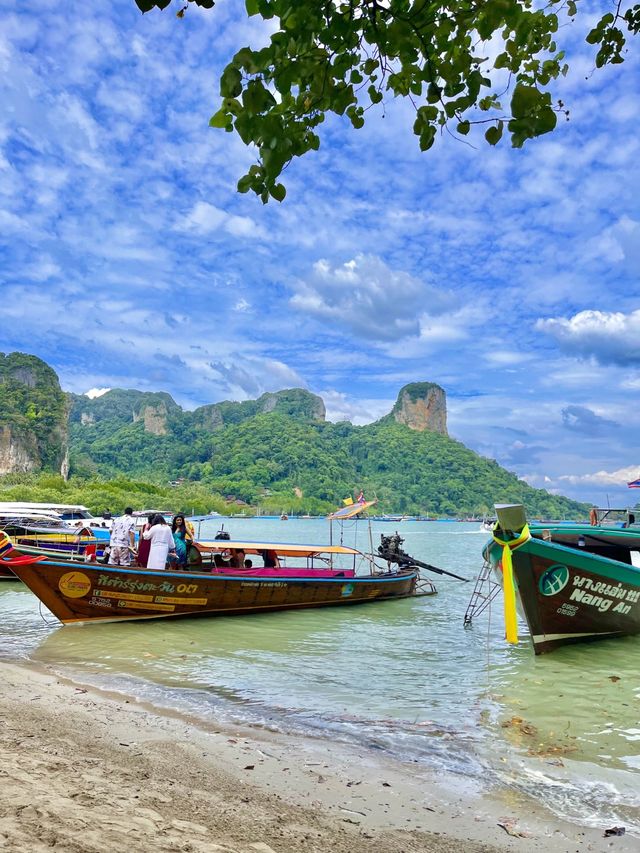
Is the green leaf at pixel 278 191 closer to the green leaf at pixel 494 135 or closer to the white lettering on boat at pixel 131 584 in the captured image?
the green leaf at pixel 494 135

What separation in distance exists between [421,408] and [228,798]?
508 ft

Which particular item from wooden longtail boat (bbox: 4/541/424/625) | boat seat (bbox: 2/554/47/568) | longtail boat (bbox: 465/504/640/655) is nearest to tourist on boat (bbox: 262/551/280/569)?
wooden longtail boat (bbox: 4/541/424/625)

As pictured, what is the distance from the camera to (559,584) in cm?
941

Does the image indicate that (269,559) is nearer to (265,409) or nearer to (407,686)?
(407,686)

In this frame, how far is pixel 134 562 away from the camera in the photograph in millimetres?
12469

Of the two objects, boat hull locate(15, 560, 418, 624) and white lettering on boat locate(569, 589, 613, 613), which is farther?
boat hull locate(15, 560, 418, 624)

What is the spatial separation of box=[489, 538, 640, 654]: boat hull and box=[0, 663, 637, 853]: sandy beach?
198 inches

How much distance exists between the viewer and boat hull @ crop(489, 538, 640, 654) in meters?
9.24

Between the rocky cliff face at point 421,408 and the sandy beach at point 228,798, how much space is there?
151 meters

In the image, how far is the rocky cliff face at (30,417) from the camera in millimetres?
84062

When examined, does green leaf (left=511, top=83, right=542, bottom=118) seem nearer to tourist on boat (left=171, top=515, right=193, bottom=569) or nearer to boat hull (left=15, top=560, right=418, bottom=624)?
boat hull (left=15, top=560, right=418, bottom=624)

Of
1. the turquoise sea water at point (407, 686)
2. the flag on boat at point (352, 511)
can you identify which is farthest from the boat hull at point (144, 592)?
the flag on boat at point (352, 511)

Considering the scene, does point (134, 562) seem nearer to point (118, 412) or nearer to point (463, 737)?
point (463, 737)

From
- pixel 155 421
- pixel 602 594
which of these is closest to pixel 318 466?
pixel 155 421
